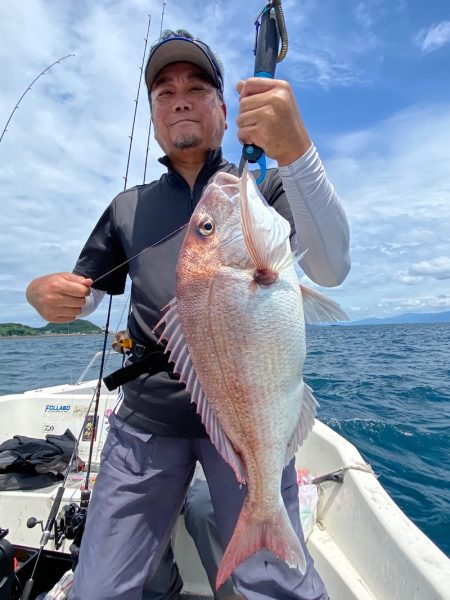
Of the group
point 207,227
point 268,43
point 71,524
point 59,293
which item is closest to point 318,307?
point 207,227

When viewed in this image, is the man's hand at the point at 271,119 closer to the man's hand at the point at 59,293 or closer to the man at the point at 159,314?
the man at the point at 159,314

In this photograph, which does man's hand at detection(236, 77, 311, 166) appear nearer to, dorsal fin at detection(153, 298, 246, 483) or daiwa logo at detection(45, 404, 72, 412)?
dorsal fin at detection(153, 298, 246, 483)

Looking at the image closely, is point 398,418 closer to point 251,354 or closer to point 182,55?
point 251,354

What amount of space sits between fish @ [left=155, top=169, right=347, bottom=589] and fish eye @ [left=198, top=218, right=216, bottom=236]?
84mm

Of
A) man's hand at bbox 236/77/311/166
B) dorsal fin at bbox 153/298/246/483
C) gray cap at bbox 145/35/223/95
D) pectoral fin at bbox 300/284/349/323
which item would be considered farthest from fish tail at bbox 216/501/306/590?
gray cap at bbox 145/35/223/95

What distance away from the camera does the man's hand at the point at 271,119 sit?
1.48 metres

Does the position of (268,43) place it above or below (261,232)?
above

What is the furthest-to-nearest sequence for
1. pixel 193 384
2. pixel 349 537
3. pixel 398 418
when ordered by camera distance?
1. pixel 398 418
2. pixel 349 537
3. pixel 193 384

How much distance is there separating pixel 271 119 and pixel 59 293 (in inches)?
48.9

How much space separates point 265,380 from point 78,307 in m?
1.08

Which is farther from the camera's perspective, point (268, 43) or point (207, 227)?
point (207, 227)

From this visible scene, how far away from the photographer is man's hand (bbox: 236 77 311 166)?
148 centimetres

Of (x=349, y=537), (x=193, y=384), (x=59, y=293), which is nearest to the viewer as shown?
(x=193, y=384)

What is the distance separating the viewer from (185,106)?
7.43ft
